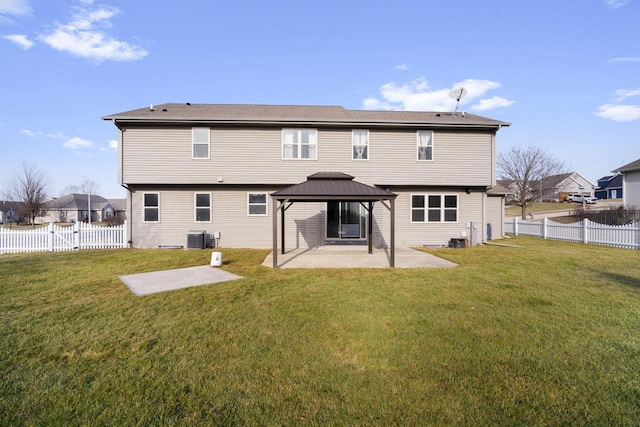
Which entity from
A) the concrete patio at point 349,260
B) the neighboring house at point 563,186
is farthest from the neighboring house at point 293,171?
the neighboring house at point 563,186

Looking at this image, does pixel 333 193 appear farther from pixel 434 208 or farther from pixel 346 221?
pixel 434 208

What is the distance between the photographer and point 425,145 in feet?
45.8

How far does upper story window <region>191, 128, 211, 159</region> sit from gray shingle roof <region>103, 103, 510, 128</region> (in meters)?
0.49

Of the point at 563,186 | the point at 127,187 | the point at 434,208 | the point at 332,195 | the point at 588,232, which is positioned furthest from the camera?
the point at 563,186

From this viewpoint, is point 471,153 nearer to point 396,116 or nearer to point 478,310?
point 396,116

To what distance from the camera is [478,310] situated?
5.12 metres

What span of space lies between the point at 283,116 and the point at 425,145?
6.95m

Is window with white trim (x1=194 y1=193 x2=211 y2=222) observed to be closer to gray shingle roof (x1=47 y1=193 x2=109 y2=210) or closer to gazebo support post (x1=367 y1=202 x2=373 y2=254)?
gazebo support post (x1=367 y1=202 x2=373 y2=254)

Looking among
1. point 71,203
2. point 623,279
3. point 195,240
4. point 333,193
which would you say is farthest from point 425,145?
point 71,203

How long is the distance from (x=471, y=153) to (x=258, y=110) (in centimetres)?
1092

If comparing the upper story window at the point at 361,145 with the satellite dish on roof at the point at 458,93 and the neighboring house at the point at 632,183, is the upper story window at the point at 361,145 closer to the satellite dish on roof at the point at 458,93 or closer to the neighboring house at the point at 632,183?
the satellite dish on roof at the point at 458,93

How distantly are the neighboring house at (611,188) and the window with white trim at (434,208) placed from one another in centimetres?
5051

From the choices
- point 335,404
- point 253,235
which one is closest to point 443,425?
point 335,404

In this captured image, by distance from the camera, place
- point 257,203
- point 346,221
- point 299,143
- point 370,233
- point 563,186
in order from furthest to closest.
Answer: point 563,186 → point 346,221 → point 257,203 → point 299,143 → point 370,233
